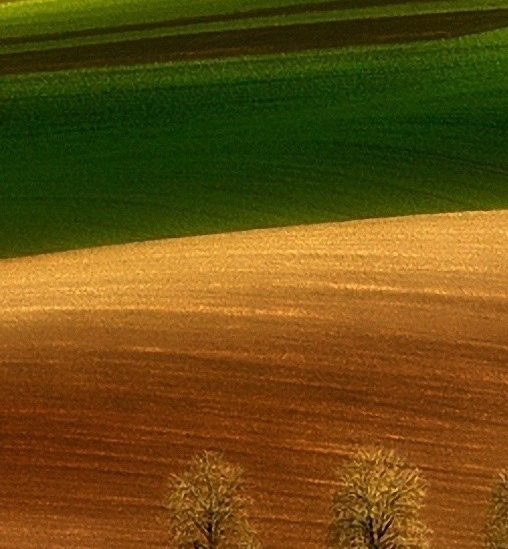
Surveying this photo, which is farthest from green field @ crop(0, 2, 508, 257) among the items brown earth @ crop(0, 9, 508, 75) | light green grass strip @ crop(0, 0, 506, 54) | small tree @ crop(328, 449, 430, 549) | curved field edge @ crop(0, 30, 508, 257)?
small tree @ crop(328, 449, 430, 549)

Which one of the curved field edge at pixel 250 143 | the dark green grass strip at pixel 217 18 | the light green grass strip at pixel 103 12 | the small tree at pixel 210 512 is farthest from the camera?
the light green grass strip at pixel 103 12

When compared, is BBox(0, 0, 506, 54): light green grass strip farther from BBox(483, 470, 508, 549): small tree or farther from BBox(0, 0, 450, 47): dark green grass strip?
BBox(483, 470, 508, 549): small tree

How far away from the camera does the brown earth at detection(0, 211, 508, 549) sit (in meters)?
18.2

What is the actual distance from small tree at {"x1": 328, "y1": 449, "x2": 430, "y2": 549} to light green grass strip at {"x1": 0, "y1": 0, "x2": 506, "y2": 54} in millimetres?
19702

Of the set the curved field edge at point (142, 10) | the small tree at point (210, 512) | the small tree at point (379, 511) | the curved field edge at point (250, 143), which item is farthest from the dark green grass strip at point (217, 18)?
the small tree at point (379, 511)

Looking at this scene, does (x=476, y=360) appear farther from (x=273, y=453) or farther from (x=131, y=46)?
(x=131, y=46)

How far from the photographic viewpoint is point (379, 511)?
15578 millimetres

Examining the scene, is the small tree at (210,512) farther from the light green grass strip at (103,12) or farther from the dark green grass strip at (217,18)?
the light green grass strip at (103,12)

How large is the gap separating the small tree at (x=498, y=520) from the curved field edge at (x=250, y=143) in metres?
10.9

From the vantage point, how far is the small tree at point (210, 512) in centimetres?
1614

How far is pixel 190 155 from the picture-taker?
2845cm

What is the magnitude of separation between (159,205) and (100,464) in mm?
8955

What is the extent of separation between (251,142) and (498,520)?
1457cm

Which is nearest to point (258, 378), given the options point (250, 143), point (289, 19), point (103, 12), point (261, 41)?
point (250, 143)
